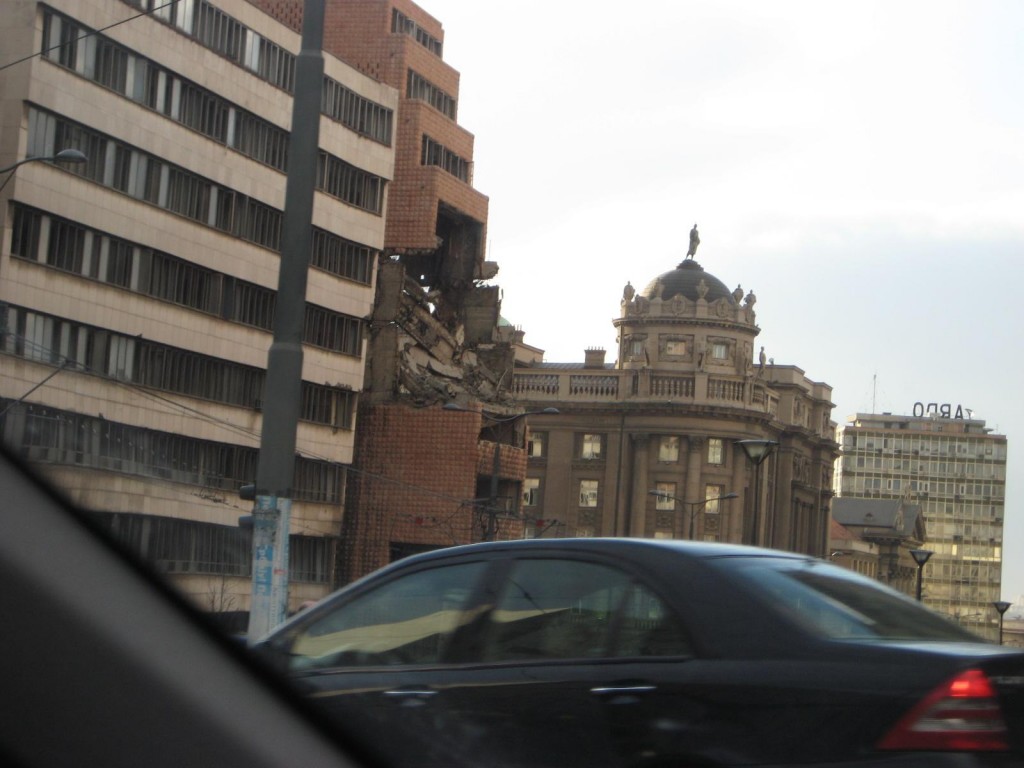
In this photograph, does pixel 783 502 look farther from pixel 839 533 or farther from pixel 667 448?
pixel 839 533

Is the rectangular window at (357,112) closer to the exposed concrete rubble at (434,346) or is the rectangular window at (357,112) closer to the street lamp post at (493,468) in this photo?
the exposed concrete rubble at (434,346)

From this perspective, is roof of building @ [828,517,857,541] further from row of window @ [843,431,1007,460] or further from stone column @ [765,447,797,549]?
row of window @ [843,431,1007,460]

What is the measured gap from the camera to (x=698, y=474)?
305 feet

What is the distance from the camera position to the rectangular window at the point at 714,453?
306 feet

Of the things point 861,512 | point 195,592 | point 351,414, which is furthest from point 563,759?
point 861,512

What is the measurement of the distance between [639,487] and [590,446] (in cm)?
448

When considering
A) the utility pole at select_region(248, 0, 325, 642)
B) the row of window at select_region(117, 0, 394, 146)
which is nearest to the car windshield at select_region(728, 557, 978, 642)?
the utility pole at select_region(248, 0, 325, 642)

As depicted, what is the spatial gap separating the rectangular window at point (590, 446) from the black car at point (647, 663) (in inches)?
3493

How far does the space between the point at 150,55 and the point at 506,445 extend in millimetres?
20239

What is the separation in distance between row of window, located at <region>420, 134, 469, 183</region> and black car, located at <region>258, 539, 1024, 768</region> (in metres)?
46.2

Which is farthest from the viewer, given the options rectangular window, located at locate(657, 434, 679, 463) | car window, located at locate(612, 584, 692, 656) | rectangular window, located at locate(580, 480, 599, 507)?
rectangular window, located at locate(580, 480, 599, 507)

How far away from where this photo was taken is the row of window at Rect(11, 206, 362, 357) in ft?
113

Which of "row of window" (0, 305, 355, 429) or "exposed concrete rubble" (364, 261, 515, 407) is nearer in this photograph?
"row of window" (0, 305, 355, 429)

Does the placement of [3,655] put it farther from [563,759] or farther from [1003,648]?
[1003,648]
